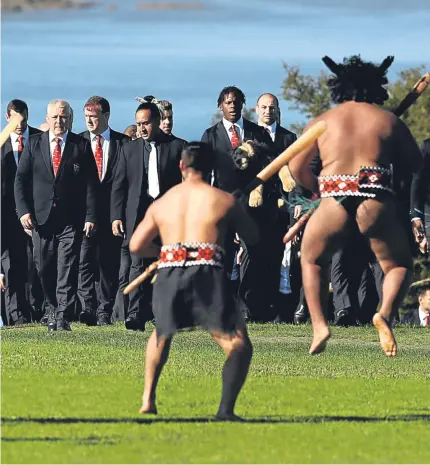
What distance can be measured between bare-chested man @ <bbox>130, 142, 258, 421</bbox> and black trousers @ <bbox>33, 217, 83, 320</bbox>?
25.6 feet

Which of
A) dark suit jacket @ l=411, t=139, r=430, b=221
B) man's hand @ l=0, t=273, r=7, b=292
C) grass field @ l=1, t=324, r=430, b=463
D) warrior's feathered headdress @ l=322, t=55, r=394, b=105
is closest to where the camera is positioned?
grass field @ l=1, t=324, r=430, b=463

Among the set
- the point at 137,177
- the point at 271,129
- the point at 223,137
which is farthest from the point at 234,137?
the point at 137,177

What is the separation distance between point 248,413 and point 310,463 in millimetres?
2426

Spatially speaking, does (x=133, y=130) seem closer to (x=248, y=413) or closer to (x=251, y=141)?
(x=251, y=141)

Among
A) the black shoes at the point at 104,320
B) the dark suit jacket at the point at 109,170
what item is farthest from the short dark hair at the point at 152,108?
the black shoes at the point at 104,320

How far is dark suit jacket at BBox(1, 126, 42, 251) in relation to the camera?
2359 cm

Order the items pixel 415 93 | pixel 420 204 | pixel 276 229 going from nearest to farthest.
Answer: pixel 415 93, pixel 420 204, pixel 276 229

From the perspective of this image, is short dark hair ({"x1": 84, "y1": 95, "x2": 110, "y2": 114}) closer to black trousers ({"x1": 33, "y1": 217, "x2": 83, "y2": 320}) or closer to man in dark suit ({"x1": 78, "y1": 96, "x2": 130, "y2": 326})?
man in dark suit ({"x1": 78, "y1": 96, "x2": 130, "y2": 326})

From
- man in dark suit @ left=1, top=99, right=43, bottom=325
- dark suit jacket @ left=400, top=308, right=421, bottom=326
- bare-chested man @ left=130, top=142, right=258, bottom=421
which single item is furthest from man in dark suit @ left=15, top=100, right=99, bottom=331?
bare-chested man @ left=130, top=142, right=258, bottom=421

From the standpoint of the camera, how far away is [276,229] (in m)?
24.0

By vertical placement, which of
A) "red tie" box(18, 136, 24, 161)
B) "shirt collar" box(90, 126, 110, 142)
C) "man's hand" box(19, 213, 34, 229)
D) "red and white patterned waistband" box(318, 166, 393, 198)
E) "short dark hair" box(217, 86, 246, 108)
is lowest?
"man's hand" box(19, 213, 34, 229)

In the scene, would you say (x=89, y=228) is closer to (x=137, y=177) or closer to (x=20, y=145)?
(x=137, y=177)

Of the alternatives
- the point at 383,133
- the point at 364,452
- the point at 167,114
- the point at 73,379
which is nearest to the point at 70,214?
the point at 167,114

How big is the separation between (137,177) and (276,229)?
231cm
